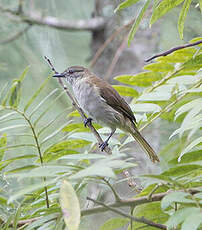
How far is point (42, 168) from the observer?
3.09ft

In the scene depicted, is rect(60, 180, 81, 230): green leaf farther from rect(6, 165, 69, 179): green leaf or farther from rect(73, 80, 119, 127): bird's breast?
rect(73, 80, 119, 127): bird's breast

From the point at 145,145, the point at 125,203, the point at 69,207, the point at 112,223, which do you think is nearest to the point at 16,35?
the point at 145,145

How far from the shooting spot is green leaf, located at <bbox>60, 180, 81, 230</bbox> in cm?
83

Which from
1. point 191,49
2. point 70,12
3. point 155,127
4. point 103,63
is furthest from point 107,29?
point 191,49

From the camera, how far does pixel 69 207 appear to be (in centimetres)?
86

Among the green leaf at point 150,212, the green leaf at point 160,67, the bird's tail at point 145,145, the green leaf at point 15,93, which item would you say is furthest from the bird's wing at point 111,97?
the green leaf at point 150,212

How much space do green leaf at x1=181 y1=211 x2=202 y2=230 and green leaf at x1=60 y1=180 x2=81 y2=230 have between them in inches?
8.2

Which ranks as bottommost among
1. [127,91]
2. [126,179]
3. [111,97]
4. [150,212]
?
[150,212]

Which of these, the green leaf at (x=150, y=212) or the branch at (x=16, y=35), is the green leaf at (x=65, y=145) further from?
the branch at (x=16, y=35)

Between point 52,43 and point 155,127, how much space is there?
156cm

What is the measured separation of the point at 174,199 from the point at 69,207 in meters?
0.25

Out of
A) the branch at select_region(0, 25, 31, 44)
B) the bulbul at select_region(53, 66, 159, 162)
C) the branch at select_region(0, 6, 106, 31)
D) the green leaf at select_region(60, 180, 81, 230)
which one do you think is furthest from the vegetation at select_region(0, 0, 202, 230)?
the branch at select_region(0, 6, 106, 31)

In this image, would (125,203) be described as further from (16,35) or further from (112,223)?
(16,35)

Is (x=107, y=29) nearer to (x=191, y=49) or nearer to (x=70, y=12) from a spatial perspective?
(x=70, y=12)
